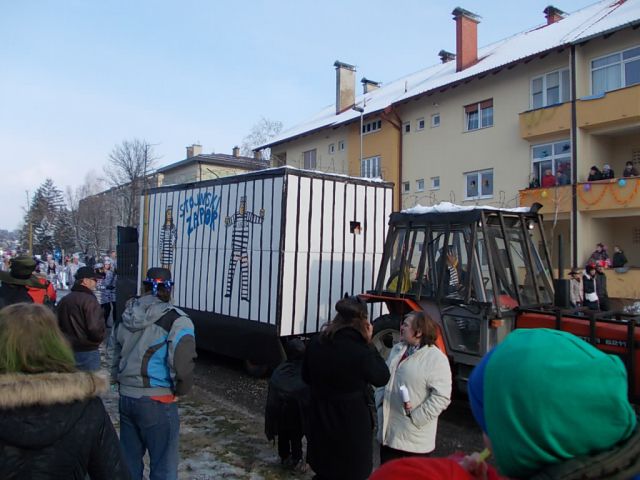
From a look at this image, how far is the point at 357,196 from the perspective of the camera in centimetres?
856

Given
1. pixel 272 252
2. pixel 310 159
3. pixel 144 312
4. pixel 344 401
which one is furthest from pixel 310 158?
pixel 344 401

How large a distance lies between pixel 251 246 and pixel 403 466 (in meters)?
7.01

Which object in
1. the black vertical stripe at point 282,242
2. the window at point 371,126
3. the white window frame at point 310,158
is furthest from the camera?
the white window frame at point 310,158

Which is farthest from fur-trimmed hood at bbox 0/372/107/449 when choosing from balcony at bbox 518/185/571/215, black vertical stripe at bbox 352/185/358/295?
balcony at bbox 518/185/571/215

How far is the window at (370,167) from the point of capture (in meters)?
26.6

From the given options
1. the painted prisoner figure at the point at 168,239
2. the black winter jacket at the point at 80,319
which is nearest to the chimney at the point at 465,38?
the painted prisoner figure at the point at 168,239

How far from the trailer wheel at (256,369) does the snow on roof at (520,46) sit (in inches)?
624

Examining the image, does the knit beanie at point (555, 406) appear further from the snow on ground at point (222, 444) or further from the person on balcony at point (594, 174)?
the person on balcony at point (594, 174)

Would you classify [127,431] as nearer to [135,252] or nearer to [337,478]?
[337,478]

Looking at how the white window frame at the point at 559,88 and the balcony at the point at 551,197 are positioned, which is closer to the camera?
the balcony at the point at 551,197

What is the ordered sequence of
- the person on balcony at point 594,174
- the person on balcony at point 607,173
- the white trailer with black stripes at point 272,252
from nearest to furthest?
1. the white trailer with black stripes at point 272,252
2. the person on balcony at point 607,173
3. the person on balcony at point 594,174

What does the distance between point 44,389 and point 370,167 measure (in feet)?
84.3

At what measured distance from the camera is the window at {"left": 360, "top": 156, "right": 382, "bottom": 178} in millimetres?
26594

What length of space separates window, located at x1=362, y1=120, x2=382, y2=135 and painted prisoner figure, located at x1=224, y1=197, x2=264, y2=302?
19232mm
